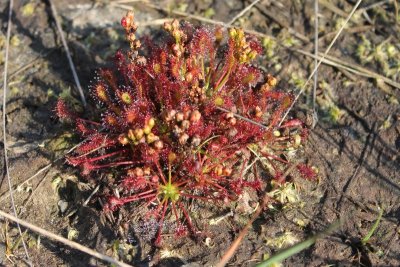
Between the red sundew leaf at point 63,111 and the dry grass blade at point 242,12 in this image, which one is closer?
the red sundew leaf at point 63,111

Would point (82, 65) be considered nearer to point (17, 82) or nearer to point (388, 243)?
point (17, 82)

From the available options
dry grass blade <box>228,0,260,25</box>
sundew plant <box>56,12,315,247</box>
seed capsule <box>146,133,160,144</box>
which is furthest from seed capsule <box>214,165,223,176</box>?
dry grass blade <box>228,0,260,25</box>

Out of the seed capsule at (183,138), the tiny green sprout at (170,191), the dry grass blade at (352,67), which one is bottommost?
the tiny green sprout at (170,191)

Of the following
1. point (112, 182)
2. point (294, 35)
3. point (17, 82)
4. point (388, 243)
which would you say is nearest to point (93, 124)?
point (112, 182)

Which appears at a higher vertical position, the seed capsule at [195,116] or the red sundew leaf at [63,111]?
the seed capsule at [195,116]

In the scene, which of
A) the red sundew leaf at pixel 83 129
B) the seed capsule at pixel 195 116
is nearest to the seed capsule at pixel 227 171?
the seed capsule at pixel 195 116

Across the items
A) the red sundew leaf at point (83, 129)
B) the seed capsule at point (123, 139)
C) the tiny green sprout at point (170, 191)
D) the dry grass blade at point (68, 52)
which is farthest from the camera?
the dry grass blade at point (68, 52)

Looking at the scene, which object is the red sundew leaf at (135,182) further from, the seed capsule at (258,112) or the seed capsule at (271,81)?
the seed capsule at (271,81)

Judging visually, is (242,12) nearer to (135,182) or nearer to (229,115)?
(229,115)
